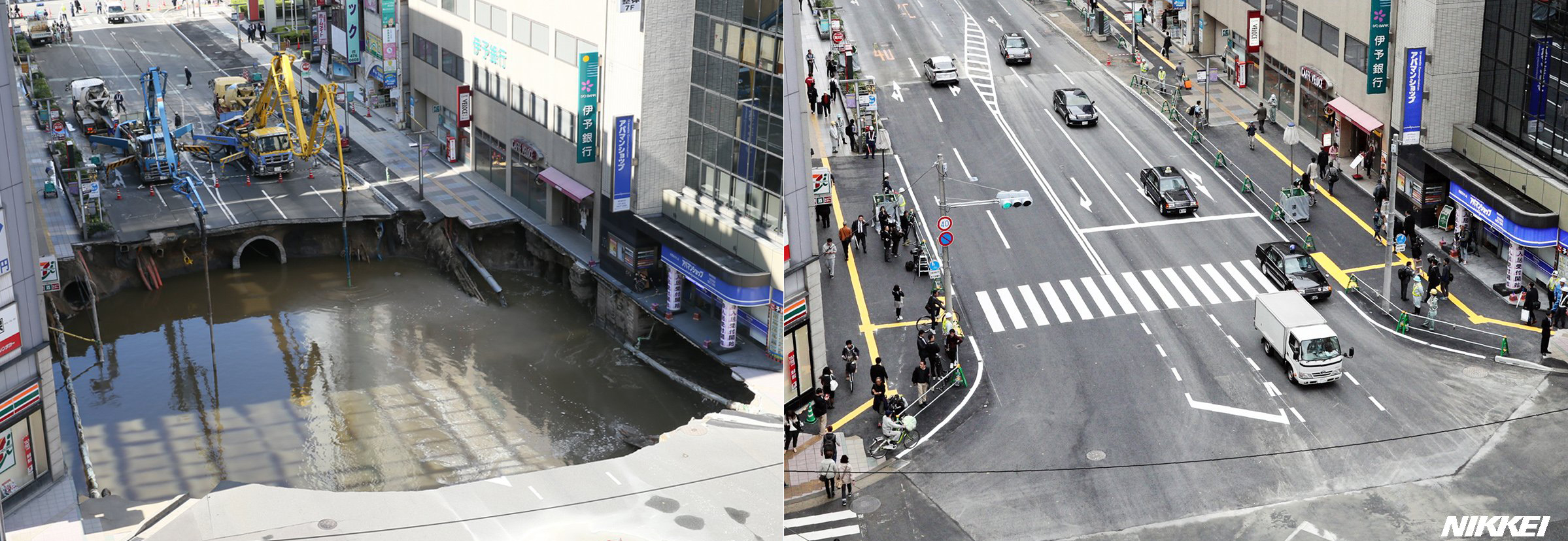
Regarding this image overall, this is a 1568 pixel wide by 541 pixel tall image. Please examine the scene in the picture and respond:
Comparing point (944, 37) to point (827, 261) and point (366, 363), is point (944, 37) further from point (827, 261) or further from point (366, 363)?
point (366, 363)

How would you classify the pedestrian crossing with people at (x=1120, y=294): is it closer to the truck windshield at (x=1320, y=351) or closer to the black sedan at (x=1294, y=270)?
the black sedan at (x=1294, y=270)

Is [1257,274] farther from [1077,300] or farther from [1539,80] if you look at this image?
[1539,80]

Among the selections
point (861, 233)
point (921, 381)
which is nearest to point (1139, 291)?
point (861, 233)

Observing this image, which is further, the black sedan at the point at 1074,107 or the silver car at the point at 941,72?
the silver car at the point at 941,72

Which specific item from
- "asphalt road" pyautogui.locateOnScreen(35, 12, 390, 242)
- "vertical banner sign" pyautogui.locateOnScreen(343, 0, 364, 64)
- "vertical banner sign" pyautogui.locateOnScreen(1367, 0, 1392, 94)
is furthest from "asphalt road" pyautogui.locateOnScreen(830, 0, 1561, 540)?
"vertical banner sign" pyautogui.locateOnScreen(343, 0, 364, 64)

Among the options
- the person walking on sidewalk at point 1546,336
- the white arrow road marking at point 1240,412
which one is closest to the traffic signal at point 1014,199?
the white arrow road marking at point 1240,412

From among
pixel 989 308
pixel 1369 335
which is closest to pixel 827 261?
pixel 989 308
